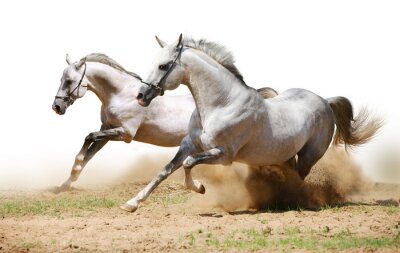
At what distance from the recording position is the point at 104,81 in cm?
1262

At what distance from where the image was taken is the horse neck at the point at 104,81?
12609 mm

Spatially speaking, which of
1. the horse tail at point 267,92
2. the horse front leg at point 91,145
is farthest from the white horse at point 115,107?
the horse tail at point 267,92

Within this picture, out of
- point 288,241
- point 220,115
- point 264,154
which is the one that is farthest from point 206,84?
point 288,241

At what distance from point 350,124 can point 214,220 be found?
12.5ft

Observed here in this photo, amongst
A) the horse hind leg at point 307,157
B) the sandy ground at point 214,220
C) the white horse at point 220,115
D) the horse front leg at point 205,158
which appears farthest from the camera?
the horse hind leg at point 307,157

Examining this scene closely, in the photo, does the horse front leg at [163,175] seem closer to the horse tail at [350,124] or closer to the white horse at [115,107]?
the white horse at [115,107]

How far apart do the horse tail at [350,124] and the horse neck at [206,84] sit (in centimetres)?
259

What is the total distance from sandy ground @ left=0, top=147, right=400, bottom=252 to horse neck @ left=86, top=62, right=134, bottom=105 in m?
1.64

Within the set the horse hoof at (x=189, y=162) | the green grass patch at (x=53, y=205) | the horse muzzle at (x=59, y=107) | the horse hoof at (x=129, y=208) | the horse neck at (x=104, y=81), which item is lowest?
the horse hoof at (x=129, y=208)

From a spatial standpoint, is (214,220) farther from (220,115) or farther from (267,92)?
(267,92)

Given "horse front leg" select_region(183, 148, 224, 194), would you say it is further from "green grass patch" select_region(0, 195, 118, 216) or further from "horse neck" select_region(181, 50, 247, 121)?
"green grass patch" select_region(0, 195, 118, 216)

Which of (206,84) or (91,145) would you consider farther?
(91,145)

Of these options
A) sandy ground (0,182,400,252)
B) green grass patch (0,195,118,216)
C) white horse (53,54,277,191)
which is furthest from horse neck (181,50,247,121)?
white horse (53,54,277,191)

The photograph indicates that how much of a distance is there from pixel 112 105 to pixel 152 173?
117 inches
